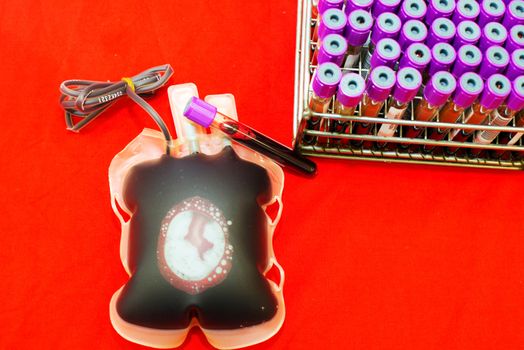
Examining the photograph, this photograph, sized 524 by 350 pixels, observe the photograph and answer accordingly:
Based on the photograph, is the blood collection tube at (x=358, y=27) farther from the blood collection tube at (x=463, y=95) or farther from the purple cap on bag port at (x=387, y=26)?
the blood collection tube at (x=463, y=95)

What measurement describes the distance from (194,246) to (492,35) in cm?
48

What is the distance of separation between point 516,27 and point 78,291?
70cm

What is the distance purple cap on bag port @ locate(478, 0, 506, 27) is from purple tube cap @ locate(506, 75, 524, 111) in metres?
0.09

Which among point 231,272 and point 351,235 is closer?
point 231,272

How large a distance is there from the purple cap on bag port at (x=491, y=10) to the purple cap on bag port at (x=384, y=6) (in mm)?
117

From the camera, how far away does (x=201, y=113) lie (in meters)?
0.79

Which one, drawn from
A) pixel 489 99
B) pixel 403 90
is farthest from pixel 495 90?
pixel 403 90

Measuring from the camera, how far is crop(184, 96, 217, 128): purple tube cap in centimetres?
79

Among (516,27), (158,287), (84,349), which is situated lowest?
→ (84,349)

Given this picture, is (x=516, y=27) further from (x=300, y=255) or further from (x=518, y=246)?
(x=300, y=255)

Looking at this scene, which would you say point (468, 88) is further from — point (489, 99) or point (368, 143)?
point (368, 143)

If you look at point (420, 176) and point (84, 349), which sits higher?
point (420, 176)

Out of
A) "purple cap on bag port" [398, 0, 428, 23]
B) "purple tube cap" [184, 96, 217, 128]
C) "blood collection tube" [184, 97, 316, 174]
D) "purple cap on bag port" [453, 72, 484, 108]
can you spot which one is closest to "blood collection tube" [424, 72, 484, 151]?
"purple cap on bag port" [453, 72, 484, 108]

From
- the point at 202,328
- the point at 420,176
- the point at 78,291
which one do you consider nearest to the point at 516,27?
the point at 420,176
